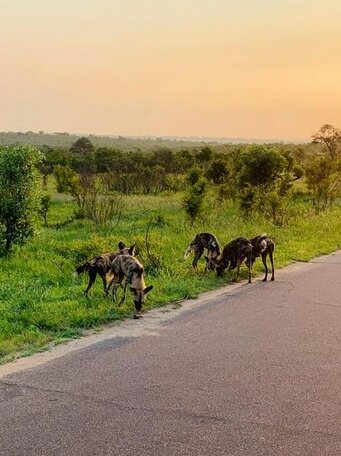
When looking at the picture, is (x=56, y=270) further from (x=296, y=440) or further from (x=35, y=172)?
(x=296, y=440)

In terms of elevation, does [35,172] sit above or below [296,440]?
above

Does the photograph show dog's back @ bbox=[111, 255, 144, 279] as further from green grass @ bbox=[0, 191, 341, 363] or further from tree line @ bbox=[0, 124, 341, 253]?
tree line @ bbox=[0, 124, 341, 253]

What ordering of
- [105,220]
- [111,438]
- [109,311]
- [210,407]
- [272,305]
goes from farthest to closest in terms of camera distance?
[105,220] → [272,305] → [109,311] → [210,407] → [111,438]

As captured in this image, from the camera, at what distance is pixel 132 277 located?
32.1 ft

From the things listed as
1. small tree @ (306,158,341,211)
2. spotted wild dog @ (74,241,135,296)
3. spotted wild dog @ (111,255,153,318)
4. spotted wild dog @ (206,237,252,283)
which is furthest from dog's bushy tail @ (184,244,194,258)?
small tree @ (306,158,341,211)

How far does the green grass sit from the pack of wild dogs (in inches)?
9.5

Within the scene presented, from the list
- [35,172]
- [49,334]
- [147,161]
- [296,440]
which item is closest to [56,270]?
[35,172]

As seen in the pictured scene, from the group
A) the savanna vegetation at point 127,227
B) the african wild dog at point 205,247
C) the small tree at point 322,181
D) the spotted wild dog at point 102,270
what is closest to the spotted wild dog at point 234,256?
the african wild dog at point 205,247

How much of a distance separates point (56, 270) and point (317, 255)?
748 cm

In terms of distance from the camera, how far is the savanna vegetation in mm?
9438

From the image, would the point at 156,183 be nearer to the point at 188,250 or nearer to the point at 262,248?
the point at 188,250

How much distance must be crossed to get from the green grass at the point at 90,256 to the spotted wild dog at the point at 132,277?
24 centimetres

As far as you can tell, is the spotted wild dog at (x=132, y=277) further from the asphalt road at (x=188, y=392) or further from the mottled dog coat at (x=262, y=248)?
the mottled dog coat at (x=262, y=248)

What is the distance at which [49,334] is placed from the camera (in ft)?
27.6
